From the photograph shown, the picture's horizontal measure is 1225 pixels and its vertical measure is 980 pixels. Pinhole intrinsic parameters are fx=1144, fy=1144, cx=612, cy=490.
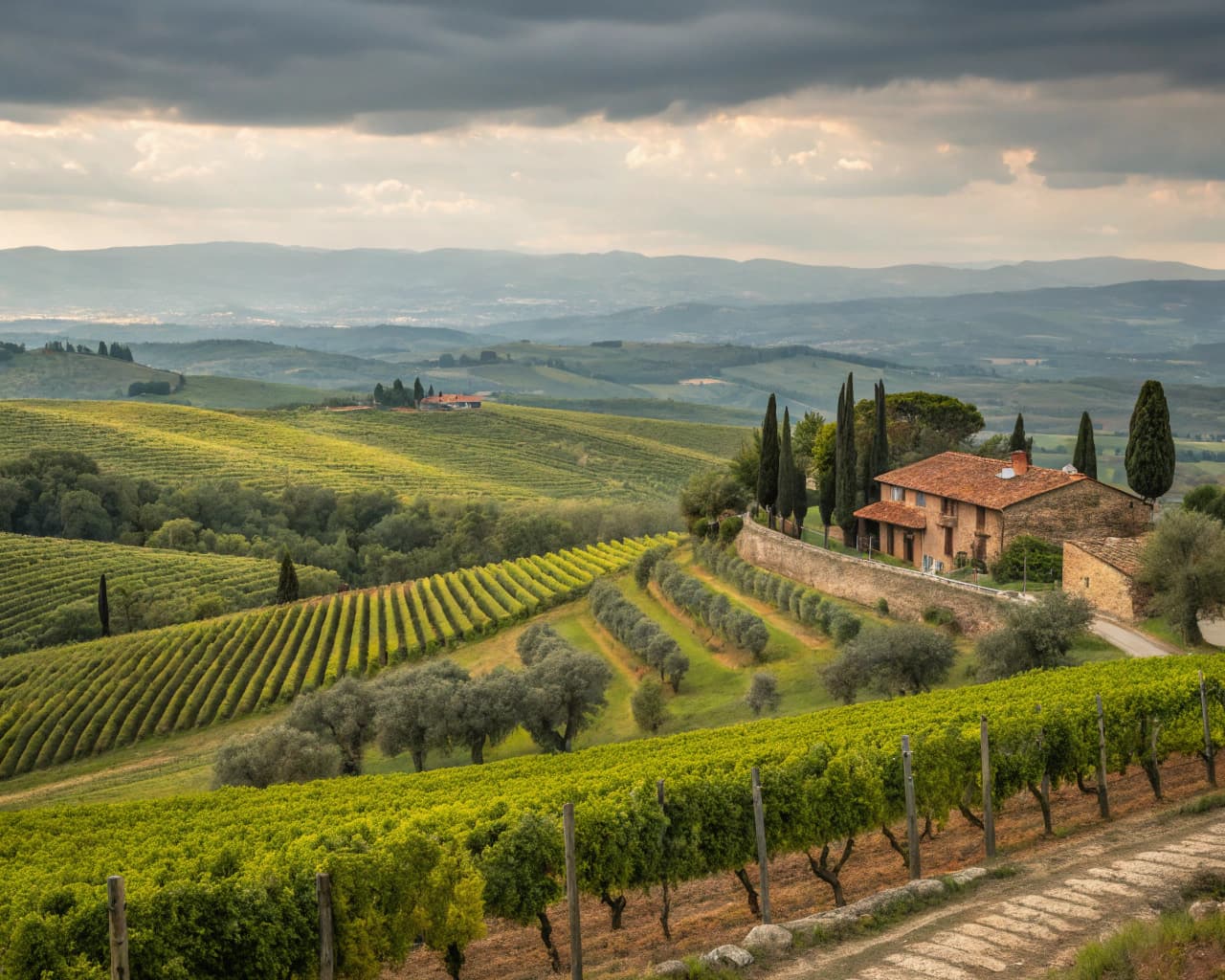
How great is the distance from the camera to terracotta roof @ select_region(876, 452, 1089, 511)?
43.8m

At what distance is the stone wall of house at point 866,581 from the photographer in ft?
127

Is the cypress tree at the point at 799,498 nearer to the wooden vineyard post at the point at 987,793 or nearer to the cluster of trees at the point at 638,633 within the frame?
the cluster of trees at the point at 638,633

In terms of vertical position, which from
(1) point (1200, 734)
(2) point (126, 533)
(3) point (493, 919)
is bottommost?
(2) point (126, 533)

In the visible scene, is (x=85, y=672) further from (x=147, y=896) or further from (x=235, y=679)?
(x=147, y=896)

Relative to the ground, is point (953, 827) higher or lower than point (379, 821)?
lower

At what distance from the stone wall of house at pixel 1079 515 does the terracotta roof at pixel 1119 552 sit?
132 inches

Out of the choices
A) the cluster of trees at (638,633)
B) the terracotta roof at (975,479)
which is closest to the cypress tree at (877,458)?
the terracotta roof at (975,479)

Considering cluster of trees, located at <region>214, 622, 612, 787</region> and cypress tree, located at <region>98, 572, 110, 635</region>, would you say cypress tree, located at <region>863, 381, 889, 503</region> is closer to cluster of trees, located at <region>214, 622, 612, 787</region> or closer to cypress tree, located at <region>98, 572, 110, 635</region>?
cluster of trees, located at <region>214, 622, 612, 787</region>

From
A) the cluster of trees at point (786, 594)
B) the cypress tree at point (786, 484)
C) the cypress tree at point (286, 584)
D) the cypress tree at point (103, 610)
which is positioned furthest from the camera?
the cypress tree at point (286, 584)

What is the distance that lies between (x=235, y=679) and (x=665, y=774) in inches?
1724

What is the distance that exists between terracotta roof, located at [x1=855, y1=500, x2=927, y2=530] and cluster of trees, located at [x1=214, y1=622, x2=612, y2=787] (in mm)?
16220

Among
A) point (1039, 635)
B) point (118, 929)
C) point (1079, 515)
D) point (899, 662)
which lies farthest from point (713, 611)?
point (118, 929)

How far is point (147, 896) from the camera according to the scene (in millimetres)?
12445

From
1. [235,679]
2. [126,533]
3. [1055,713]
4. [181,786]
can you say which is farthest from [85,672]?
[1055,713]
